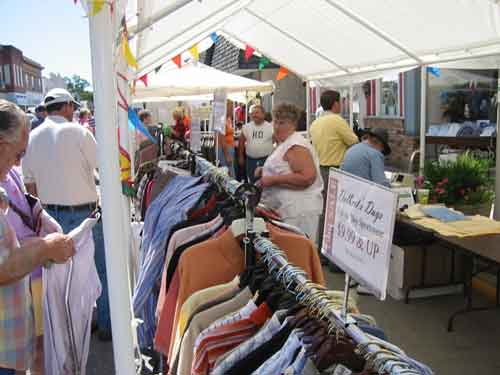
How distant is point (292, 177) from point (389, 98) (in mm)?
10173

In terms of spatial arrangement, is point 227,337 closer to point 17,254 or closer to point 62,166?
point 17,254

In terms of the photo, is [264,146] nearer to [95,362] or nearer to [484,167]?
→ [484,167]

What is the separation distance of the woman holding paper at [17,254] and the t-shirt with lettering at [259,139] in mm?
5565

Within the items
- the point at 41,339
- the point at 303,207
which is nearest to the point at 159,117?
the point at 303,207

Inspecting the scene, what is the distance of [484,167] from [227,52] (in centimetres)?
1511

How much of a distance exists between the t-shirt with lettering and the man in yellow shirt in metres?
1.90

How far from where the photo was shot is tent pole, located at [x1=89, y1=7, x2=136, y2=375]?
129cm

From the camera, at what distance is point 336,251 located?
56.4 inches

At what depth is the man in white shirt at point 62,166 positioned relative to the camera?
3480 mm

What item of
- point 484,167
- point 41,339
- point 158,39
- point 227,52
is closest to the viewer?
point 41,339

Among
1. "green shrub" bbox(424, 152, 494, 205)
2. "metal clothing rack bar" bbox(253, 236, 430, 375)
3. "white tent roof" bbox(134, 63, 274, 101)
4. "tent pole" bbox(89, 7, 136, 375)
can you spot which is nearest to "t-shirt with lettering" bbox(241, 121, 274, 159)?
"white tent roof" bbox(134, 63, 274, 101)

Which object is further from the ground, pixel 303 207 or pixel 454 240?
pixel 303 207

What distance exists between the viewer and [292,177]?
350 cm

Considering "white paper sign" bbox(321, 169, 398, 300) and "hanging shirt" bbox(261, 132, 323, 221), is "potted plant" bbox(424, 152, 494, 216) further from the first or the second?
"white paper sign" bbox(321, 169, 398, 300)
